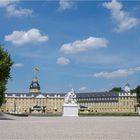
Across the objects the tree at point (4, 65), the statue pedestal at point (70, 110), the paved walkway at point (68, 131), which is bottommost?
the paved walkway at point (68, 131)

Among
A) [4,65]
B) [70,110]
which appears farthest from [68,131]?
[70,110]

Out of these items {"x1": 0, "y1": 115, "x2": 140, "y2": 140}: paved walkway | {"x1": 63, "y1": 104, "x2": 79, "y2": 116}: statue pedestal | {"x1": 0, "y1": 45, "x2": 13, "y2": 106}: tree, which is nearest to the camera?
{"x1": 0, "y1": 115, "x2": 140, "y2": 140}: paved walkway

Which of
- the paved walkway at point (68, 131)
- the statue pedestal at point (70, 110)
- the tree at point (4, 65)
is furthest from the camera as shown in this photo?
the statue pedestal at point (70, 110)

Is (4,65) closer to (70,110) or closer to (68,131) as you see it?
(68,131)

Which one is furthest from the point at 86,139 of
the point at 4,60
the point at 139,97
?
the point at 139,97

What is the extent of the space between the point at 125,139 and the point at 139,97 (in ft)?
400

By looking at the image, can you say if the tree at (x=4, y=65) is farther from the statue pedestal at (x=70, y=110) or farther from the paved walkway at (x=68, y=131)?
the statue pedestal at (x=70, y=110)

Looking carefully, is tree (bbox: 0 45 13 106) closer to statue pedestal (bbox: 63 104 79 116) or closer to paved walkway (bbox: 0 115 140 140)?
paved walkway (bbox: 0 115 140 140)

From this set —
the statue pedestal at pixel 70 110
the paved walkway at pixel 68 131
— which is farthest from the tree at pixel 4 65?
the statue pedestal at pixel 70 110

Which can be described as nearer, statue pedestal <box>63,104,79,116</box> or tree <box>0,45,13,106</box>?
tree <box>0,45,13,106</box>

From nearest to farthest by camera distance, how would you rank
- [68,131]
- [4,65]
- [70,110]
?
[68,131]
[4,65]
[70,110]

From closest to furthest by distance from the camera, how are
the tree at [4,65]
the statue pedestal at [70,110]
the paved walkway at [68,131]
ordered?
1. the paved walkway at [68,131]
2. the tree at [4,65]
3. the statue pedestal at [70,110]

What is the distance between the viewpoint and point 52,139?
21.0 m

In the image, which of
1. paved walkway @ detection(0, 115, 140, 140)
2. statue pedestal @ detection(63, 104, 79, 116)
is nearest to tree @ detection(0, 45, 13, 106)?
paved walkway @ detection(0, 115, 140, 140)
